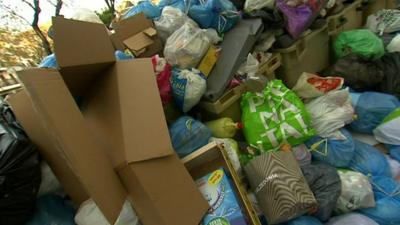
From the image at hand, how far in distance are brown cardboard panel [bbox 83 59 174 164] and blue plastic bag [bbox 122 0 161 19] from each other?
2.61ft

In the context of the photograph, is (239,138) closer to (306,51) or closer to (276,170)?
(276,170)

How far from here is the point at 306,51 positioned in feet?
8.63

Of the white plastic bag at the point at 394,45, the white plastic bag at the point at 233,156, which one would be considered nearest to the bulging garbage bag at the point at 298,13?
the white plastic bag at the point at 394,45

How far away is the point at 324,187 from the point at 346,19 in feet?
6.48

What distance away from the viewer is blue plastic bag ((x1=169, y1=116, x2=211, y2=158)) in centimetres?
167

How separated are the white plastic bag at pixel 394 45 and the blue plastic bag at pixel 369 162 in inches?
47.6

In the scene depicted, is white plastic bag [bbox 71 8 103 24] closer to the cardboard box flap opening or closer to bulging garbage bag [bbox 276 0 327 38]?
the cardboard box flap opening

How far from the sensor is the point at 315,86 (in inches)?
85.0

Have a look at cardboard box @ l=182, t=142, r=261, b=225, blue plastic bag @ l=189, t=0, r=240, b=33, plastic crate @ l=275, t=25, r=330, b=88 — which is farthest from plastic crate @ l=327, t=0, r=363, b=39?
cardboard box @ l=182, t=142, r=261, b=225

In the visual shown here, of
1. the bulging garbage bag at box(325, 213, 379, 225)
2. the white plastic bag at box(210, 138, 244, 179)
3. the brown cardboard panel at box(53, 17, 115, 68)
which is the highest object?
the brown cardboard panel at box(53, 17, 115, 68)

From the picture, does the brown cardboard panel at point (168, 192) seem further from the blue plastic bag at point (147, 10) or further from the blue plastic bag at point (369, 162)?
the blue plastic bag at point (147, 10)

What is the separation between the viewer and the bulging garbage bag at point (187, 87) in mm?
1847

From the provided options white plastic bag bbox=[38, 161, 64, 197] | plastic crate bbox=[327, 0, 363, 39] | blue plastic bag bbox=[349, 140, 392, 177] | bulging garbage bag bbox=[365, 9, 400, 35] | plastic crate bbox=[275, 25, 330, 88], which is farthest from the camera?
bulging garbage bag bbox=[365, 9, 400, 35]

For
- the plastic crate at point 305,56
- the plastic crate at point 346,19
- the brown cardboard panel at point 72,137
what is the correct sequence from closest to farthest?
the brown cardboard panel at point 72,137, the plastic crate at point 305,56, the plastic crate at point 346,19
